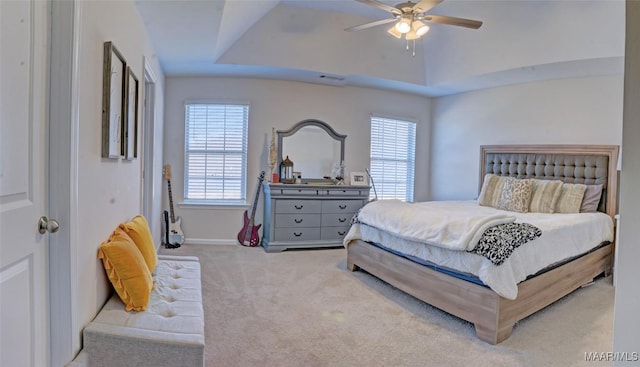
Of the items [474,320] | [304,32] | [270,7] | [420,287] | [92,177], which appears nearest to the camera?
[92,177]

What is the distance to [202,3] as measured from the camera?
2.86 meters

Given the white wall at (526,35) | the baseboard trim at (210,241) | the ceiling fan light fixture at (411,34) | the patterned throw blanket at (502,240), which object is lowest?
the baseboard trim at (210,241)

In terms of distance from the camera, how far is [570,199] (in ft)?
12.6

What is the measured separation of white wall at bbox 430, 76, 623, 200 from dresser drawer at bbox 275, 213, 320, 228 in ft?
8.17

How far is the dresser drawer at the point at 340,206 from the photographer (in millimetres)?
4766

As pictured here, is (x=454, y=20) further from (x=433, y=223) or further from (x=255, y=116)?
(x=255, y=116)

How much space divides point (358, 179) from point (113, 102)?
3840mm

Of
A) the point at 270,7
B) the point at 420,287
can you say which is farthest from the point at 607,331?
the point at 270,7

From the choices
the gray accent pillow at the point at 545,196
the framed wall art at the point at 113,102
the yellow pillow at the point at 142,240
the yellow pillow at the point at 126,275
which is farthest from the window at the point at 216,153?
the gray accent pillow at the point at 545,196

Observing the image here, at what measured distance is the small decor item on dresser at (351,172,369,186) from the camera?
17.4 ft

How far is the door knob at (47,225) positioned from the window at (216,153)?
3.66m

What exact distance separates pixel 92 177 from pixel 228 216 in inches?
130

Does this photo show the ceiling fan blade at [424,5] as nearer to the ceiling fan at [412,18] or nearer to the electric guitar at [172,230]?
the ceiling fan at [412,18]

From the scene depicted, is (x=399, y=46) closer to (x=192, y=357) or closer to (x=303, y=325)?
(x=303, y=325)
